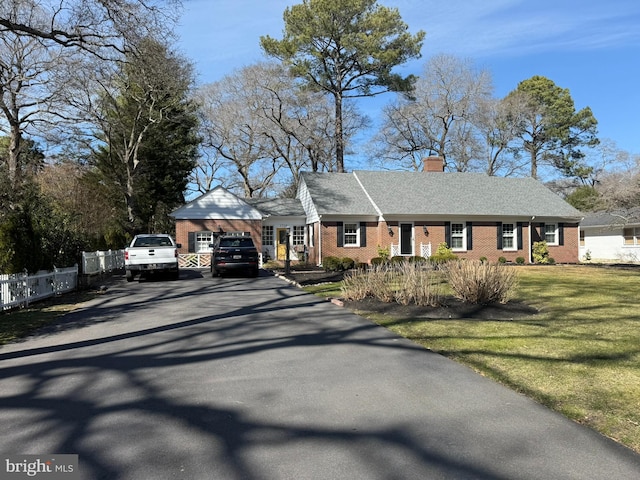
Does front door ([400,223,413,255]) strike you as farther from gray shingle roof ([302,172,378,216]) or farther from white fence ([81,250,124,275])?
white fence ([81,250,124,275])

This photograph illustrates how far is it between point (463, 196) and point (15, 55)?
83.9ft

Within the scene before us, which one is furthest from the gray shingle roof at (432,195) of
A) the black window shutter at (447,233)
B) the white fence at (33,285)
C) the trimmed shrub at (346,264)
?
the white fence at (33,285)

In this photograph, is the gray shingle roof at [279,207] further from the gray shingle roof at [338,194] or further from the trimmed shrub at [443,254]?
the trimmed shrub at [443,254]

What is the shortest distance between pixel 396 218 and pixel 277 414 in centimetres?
2340

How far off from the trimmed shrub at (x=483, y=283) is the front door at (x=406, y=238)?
16672mm

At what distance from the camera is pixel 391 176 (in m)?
30.9

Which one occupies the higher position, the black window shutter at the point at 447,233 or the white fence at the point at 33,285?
the black window shutter at the point at 447,233

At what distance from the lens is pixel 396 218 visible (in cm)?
2684

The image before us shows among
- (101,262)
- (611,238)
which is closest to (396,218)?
(101,262)

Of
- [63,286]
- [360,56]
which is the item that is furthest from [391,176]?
[63,286]

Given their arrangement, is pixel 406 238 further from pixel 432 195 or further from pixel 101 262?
pixel 101 262

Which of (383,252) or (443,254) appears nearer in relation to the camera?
(443,254)

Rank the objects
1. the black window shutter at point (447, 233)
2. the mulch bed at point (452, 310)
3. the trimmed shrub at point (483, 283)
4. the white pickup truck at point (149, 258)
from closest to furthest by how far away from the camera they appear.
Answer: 1. the mulch bed at point (452, 310)
2. the trimmed shrub at point (483, 283)
3. the white pickup truck at point (149, 258)
4. the black window shutter at point (447, 233)

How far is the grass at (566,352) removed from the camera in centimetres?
424
